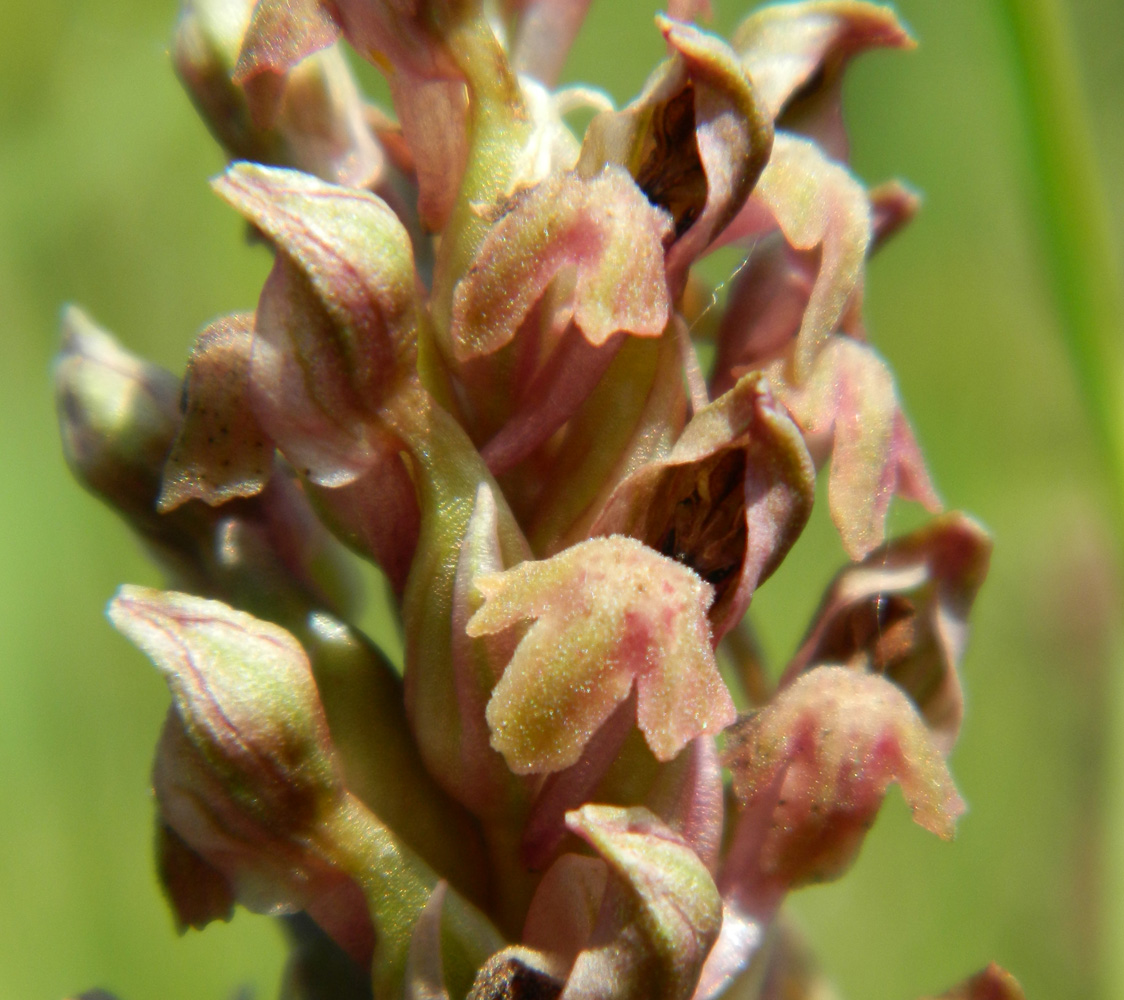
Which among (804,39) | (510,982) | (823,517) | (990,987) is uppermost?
(804,39)

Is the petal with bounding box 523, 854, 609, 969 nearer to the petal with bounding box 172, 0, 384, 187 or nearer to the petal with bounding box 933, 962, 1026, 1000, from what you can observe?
the petal with bounding box 933, 962, 1026, 1000

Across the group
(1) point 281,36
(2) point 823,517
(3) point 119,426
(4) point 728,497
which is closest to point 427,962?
(4) point 728,497

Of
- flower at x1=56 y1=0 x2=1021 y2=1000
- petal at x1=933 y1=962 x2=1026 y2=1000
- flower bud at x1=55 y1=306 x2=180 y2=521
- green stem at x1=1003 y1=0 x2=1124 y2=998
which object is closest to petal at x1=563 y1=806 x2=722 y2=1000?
flower at x1=56 y1=0 x2=1021 y2=1000

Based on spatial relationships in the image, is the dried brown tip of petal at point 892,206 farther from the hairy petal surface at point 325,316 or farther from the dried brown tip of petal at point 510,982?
the dried brown tip of petal at point 510,982

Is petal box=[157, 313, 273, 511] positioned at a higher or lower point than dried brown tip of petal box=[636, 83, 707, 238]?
lower

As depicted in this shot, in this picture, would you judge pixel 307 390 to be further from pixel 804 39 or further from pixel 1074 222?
pixel 1074 222

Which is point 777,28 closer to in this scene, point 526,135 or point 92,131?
point 526,135
